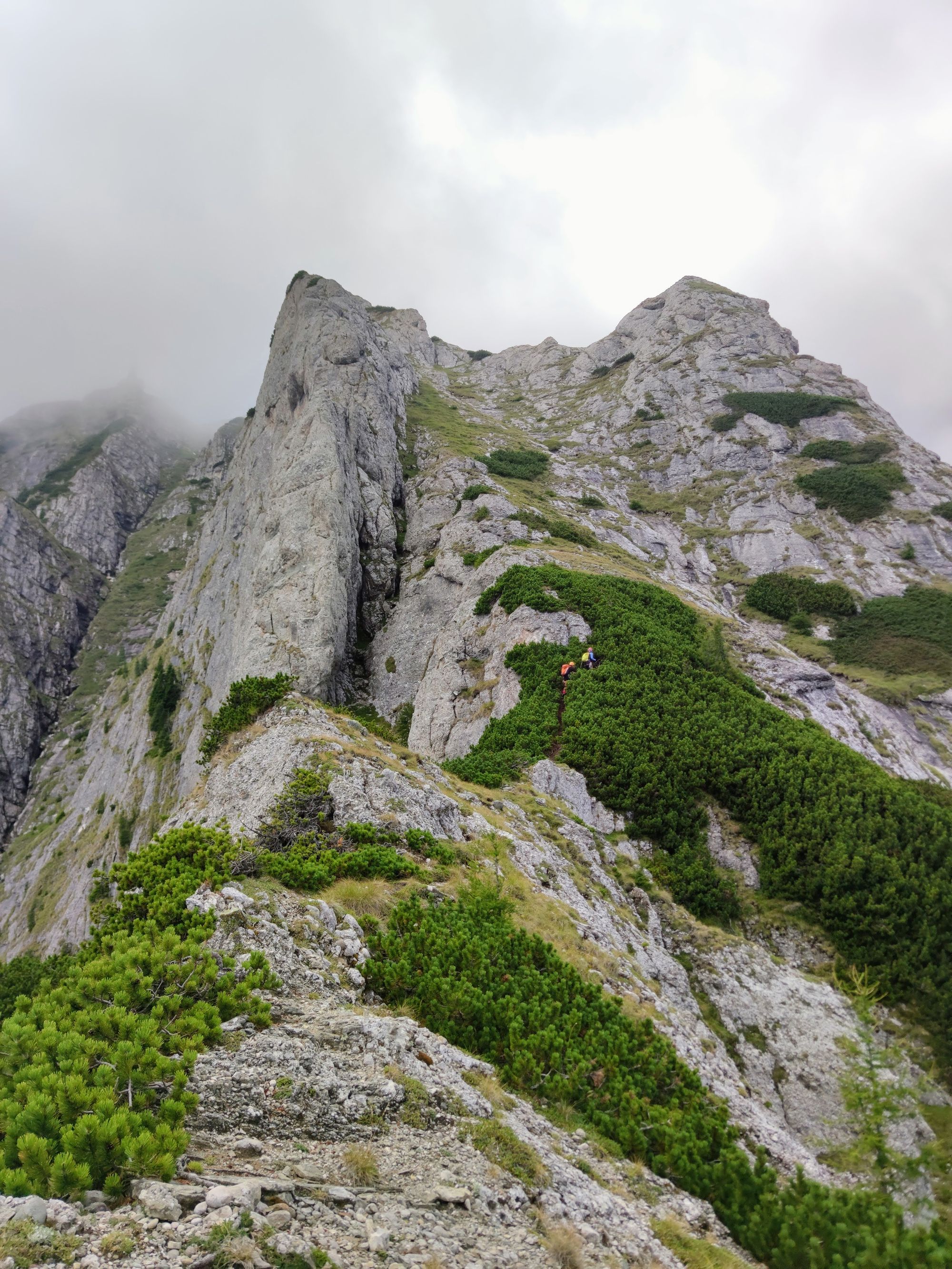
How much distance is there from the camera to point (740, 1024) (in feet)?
50.6

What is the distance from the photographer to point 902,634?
147ft

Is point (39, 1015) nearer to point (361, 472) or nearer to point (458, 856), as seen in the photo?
point (458, 856)

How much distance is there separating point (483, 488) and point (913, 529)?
43.1 metres

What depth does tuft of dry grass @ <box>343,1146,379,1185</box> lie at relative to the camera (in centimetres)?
621

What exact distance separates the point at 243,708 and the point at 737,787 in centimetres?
1970

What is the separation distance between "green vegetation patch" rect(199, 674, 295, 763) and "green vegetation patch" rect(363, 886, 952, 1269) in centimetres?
1163

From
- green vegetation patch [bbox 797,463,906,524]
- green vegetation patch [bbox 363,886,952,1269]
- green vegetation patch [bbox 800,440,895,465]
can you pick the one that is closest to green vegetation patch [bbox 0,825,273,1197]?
green vegetation patch [bbox 363,886,952,1269]

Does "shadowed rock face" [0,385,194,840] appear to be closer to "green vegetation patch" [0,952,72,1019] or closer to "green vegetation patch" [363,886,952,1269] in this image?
"green vegetation patch" [0,952,72,1019]

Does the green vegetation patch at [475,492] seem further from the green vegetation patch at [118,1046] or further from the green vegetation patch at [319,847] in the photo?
the green vegetation patch at [118,1046]

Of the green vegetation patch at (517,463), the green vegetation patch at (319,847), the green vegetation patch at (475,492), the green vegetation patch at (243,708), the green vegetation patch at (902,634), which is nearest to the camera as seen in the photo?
the green vegetation patch at (319,847)

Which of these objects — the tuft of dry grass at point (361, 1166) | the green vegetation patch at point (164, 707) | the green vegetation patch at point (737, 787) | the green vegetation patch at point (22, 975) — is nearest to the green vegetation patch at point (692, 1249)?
the tuft of dry grass at point (361, 1166)

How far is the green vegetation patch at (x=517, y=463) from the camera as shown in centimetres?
6425

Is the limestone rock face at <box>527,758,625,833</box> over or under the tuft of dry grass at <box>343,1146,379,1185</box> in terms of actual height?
over

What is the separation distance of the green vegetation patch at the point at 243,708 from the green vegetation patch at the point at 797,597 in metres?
45.1
